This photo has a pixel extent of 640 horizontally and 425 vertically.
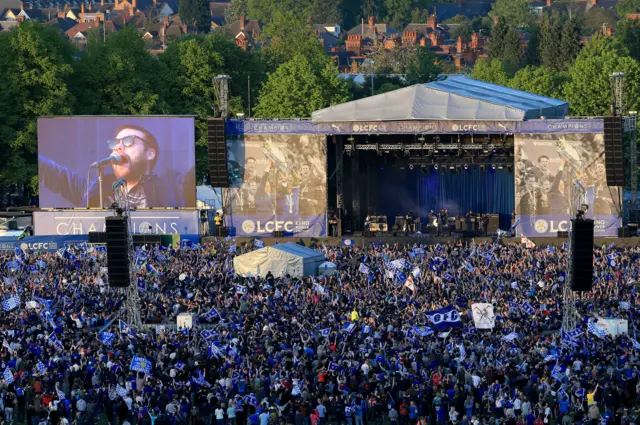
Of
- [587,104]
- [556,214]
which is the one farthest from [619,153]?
[587,104]

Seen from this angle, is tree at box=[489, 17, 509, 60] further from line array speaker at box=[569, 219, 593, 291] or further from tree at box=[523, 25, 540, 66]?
line array speaker at box=[569, 219, 593, 291]

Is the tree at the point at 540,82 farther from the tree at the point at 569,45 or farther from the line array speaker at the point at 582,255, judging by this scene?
the line array speaker at the point at 582,255

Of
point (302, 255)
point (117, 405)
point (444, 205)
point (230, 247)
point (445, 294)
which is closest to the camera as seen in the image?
point (117, 405)

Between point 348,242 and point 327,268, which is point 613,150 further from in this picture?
point 327,268

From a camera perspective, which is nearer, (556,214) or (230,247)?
(230,247)

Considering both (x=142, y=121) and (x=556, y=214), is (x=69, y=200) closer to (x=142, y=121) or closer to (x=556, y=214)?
(x=142, y=121)

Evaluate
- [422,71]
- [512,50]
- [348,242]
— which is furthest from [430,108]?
[512,50]

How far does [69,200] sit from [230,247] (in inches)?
351

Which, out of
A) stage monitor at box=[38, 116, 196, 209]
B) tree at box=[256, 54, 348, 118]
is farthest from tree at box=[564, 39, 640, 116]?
stage monitor at box=[38, 116, 196, 209]

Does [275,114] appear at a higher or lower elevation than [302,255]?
higher

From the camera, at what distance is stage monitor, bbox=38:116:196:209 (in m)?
58.0

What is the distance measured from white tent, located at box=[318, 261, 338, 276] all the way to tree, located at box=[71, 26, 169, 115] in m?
25.3

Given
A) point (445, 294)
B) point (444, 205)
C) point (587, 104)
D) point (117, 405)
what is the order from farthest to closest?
point (587, 104) < point (444, 205) < point (445, 294) < point (117, 405)

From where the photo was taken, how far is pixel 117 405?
3253 cm
